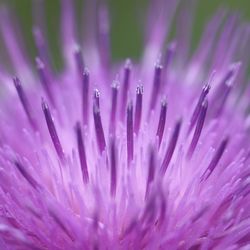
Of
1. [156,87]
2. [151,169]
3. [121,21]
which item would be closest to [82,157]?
[151,169]

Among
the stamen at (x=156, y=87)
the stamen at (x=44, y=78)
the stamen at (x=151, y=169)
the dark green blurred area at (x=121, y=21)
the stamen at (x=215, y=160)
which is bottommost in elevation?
the stamen at (x=151, y=169)

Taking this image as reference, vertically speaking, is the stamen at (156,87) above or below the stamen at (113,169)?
above

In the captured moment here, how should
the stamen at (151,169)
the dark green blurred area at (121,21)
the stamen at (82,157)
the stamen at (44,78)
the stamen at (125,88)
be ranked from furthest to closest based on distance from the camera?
the dark green blurred area at (121,21) → the stamen at (44,78) → the stamen at (125,88) → the stamen at (82,157) → the stamen at (151,169)

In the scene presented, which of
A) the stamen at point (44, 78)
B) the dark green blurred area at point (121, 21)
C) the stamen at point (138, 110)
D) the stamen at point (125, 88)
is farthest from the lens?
the dark green blurred area at point (121, 21)

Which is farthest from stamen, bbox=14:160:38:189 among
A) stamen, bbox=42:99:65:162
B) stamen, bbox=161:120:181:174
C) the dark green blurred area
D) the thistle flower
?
the dark green blurred area

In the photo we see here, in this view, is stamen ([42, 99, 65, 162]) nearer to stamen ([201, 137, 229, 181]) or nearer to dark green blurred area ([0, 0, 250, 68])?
stamen ([201, 137, 229, 181])

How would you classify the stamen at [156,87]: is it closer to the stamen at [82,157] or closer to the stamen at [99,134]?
the stamen at [99,134]

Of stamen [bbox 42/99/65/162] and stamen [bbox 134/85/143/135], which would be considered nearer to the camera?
stamen [bbox 42/99/65/162]

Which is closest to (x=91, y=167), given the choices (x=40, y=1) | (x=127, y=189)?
(x=127, y=189)

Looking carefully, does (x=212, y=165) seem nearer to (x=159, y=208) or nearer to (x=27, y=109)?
(x=159, y=208)

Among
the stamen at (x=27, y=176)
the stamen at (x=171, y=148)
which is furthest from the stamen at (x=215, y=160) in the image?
the stamen at (x=27, y=176)

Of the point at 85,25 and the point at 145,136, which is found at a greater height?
the point at 85,25
